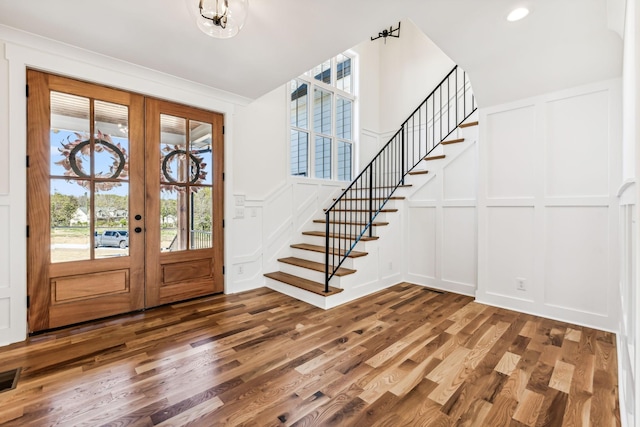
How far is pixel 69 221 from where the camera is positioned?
272cm

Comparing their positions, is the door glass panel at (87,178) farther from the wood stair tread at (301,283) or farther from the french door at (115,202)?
the wood stair tread at (301,283)

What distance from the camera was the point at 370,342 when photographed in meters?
2.41

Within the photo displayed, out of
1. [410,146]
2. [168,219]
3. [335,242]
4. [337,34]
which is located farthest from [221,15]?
[410,146]

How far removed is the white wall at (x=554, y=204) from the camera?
8.73ft

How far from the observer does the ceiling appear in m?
2.00

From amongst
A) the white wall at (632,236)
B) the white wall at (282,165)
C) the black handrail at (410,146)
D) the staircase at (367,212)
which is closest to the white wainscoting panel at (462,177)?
the staircase at (367,212)

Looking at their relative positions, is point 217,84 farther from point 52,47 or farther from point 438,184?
point 438,184

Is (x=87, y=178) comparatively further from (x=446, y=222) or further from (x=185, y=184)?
(x=446, y=222)

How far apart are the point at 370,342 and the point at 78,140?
328cm

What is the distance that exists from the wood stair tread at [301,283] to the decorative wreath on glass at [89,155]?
7.04ft

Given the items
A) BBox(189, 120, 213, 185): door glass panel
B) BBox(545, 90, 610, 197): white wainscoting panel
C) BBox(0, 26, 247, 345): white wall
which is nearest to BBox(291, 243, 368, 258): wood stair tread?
BBox(189, 120, 213, 185): door glass panel

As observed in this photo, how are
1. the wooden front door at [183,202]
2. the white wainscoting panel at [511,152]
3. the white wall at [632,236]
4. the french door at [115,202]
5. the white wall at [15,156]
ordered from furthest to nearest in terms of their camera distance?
the wooden front door at [183,202] < the white wainscoting panel at [511,152] < the french door at [115,202] < the white wall at [15,156] < the white wall at [632,236]

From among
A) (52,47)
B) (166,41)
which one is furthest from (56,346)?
(166,41)

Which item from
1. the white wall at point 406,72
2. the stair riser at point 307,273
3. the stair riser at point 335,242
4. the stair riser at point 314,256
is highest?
the white wall at point 406,72
